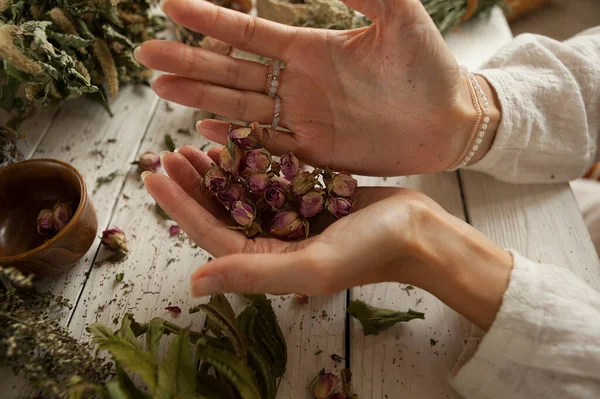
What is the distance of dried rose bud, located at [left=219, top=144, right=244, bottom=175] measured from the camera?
0.80m

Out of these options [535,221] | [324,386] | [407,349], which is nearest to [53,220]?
[324,386]

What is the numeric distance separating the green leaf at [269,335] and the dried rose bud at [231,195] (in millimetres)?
158

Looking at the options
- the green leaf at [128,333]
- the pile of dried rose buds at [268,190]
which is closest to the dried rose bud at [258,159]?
the pile of dried rose buds at [268,190]

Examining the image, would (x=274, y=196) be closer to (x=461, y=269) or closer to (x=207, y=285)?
(x=207, y=285)

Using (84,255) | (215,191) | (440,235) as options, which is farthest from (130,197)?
(440,235)

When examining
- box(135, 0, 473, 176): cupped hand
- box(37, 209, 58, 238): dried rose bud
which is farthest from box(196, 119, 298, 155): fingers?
box(37, 209, 58, 238): dried rose bud

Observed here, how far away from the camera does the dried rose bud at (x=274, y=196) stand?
79cm

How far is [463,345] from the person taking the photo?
0.80 m

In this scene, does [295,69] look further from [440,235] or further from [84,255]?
[84,255]

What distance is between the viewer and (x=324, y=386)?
0.72m

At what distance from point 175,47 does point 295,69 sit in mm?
221

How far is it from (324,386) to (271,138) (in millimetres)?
446

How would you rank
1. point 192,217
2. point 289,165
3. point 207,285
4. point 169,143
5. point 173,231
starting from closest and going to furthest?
point 207,285
point 192,217
point 289,165
point 173,231
point 169,143

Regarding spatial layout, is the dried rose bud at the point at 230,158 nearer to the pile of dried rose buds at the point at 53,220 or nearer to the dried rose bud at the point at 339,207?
the dried rose bud at the point at 339,207
